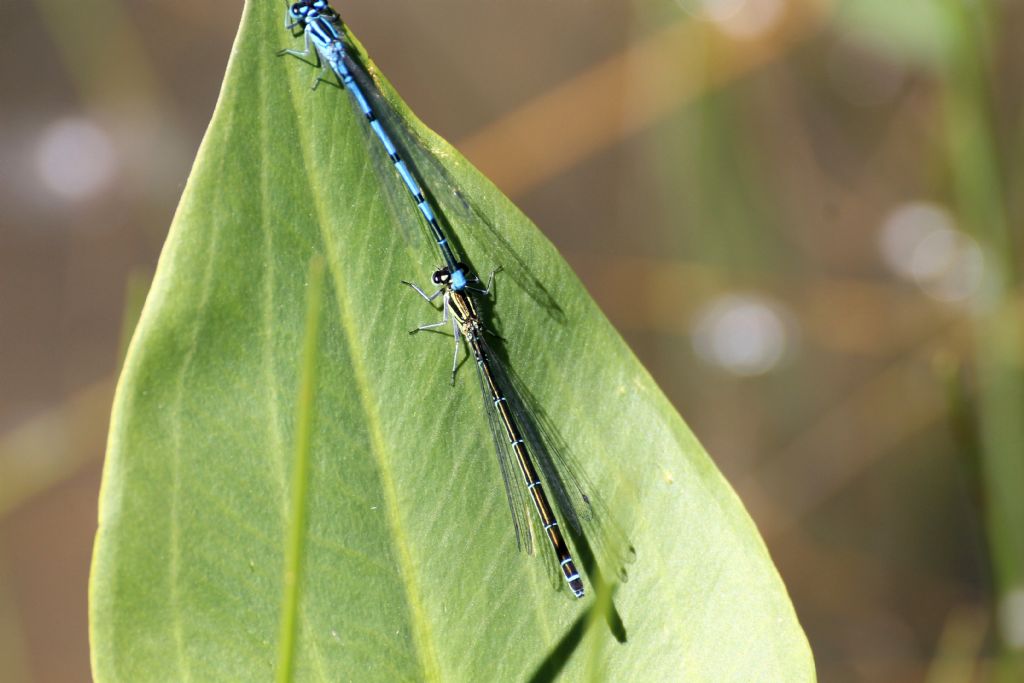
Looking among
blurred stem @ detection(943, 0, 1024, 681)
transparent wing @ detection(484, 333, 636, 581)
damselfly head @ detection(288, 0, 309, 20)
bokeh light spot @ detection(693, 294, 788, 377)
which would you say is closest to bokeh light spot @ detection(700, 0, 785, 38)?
blurred stem @ detection(943, 0, 1024, 681)

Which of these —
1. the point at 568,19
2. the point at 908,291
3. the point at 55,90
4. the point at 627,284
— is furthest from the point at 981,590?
the point at 55,90

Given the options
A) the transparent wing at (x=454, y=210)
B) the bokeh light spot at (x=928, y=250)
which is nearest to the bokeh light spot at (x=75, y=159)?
the transparent wing at (x=454, y=210)

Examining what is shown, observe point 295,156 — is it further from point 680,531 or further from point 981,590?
point 981,590

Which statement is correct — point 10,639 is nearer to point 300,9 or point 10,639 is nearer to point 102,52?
point 102,52

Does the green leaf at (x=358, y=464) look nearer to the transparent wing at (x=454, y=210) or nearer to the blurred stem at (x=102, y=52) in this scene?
the transparent wing at (x=454, y=210)

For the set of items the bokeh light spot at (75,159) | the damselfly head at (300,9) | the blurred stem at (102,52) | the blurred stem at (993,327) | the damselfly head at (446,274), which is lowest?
the blurred stem at (993,327)

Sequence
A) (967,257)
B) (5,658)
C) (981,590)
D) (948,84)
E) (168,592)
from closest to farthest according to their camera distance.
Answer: (168,592), (5,658), (948,84), (981,590), (967,257)

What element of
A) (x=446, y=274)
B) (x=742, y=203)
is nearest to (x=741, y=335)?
(x=742, y=203)

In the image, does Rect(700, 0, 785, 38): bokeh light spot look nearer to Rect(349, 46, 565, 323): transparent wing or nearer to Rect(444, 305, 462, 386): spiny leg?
Rect(349, 46, 565, 323): transparent wing
